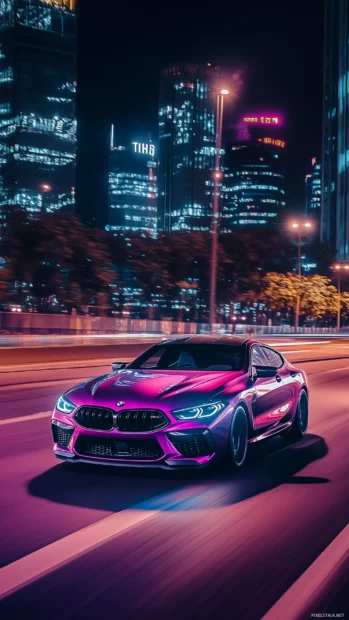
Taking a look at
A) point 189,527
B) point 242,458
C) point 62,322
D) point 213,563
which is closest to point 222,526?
point 189,527

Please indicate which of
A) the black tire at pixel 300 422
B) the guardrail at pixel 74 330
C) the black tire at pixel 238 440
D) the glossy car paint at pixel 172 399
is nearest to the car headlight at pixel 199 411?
the glossy car paint at pixel 172 399

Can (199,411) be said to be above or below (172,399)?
below

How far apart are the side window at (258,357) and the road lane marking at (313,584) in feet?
13.1

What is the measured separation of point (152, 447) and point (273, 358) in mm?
3453

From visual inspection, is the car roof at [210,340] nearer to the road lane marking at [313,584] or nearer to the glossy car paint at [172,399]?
the glossy car paint at [172,399]

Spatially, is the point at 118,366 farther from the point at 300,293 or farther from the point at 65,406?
the point at 300,293

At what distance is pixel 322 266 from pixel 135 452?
9152cm

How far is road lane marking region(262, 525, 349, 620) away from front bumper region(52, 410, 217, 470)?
2002 mm

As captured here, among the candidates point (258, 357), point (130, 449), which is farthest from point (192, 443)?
point (258, 357)

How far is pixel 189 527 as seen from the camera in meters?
6.22

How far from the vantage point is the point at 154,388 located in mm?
7910

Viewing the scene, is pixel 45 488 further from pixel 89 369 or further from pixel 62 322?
pixel 62 322

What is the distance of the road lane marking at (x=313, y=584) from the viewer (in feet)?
14.2

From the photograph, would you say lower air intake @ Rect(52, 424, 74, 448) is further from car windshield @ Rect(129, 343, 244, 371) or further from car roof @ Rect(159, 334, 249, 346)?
car roof @ Rect(159, 334, 249, 346)
